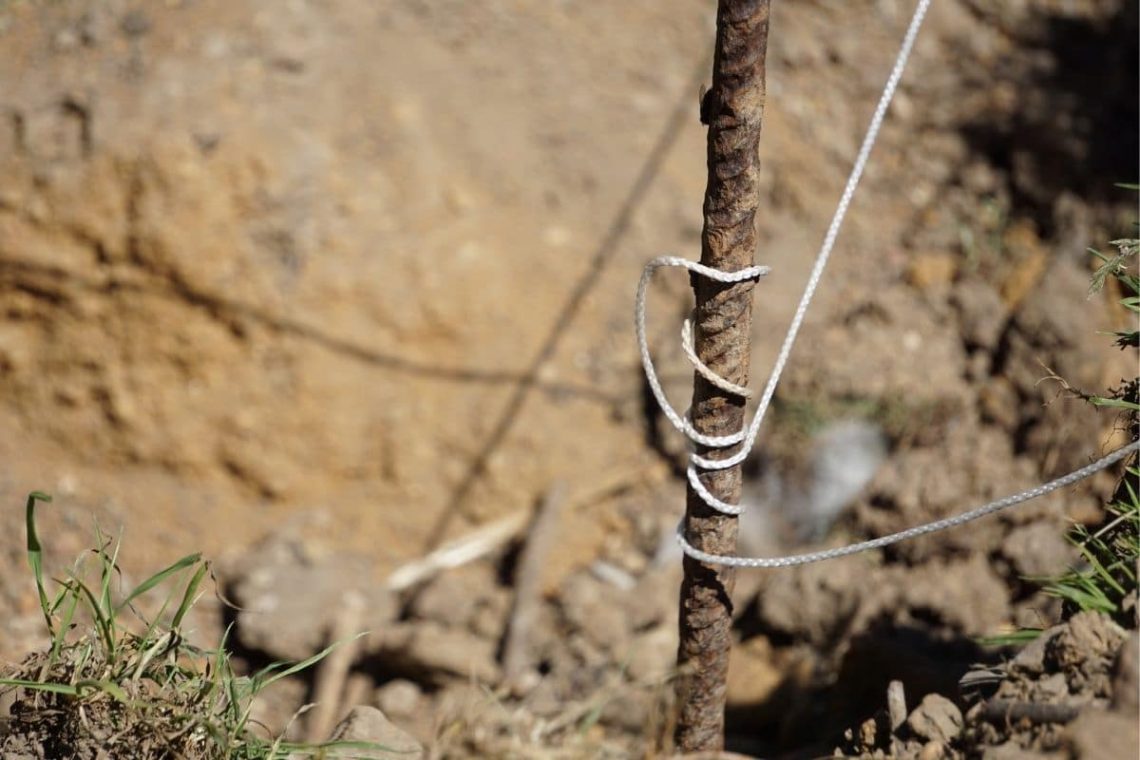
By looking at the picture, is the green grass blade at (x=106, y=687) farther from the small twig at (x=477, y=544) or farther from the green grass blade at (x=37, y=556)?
the small twig at (x=477, y=544)

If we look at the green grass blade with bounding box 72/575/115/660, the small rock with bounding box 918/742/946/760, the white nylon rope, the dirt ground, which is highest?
the dirt ground

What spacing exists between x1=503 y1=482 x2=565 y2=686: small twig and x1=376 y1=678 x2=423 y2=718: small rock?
0.30m

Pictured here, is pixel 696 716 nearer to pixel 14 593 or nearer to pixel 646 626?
pixel 646 626

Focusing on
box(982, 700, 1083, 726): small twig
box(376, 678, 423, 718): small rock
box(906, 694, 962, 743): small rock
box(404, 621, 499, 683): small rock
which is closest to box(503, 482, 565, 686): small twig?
box(404, 621, 499, 683): small rock

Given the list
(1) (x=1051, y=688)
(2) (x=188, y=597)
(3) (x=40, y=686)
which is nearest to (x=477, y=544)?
(2) (x=188, y=597)

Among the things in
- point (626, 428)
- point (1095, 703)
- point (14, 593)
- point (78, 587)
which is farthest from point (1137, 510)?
point (14, 593)

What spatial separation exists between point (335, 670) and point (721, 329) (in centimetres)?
208

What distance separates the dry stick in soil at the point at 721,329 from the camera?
1.71 meters

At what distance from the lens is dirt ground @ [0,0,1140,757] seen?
11.8ft

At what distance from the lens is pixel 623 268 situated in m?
3.96

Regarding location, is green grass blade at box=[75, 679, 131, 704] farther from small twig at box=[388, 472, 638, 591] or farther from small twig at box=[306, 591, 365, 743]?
small twig at box=[388, 472, 638, 591]

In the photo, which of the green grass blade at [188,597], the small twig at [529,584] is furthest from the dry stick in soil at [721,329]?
the small twig at [529,584]

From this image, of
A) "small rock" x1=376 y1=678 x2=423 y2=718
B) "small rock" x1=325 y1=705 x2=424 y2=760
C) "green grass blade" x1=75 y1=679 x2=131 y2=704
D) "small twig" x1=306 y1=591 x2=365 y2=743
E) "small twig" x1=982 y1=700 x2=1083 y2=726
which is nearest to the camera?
"small twig" x1=982 y1=700 x2=1083 y2=726

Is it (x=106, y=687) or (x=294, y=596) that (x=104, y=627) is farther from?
(x=294, y=596)
